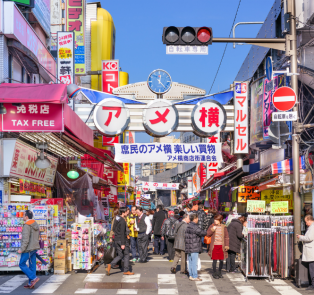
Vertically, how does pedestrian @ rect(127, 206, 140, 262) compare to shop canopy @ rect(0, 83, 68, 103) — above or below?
below

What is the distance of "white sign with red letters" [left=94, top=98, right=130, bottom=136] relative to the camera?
1819 cm

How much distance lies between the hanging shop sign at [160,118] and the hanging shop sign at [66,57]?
13.3ft

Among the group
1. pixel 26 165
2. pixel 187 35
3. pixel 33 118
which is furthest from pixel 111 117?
pixel 187 35

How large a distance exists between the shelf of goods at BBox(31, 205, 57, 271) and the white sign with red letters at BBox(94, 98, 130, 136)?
19.6 ft

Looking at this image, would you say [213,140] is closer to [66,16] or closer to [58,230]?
[66,16]

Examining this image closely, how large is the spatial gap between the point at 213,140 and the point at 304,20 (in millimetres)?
16961

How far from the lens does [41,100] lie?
38.2 feet

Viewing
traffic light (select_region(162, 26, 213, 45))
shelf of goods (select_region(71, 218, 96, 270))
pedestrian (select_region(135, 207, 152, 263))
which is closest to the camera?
traffic light (select_region(162, 26, 213, 45))

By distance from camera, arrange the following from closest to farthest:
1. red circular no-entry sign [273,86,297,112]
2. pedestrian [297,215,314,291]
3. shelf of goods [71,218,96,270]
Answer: pedestrian [297,215,314,291], red circular no-entry sign [273,86,297,112], shelf of goods [71,218,96,270]

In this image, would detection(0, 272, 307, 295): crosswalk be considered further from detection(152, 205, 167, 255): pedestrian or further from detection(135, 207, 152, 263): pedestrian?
detection(152, 205, 167, 255): pedestrian

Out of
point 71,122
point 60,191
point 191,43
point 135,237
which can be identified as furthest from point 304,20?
point 60,191

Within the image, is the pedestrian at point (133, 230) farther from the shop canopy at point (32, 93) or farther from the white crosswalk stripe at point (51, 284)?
the shop canopy at point (32, 93)

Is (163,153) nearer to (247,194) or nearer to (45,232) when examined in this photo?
(247,194)

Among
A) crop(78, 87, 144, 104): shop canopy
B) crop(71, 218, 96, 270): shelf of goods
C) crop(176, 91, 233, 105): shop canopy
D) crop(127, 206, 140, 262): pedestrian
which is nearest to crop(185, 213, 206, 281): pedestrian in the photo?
crop(71, 218, 96, 270): shelf of goods
